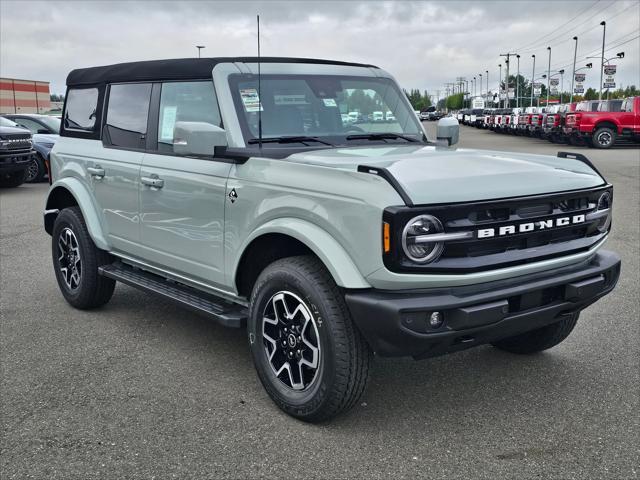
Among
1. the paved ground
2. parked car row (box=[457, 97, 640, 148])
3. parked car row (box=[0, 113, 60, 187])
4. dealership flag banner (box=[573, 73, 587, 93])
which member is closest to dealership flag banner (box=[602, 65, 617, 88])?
dealership flag banner (box=[573, 73, 587, 93])

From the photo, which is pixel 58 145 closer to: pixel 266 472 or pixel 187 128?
pixel 187 128

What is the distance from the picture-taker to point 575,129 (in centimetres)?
2684

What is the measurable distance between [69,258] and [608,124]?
2465 centimetres

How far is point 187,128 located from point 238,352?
5.48 feet

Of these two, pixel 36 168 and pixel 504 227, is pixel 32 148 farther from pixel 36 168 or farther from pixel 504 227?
pixel 504 227

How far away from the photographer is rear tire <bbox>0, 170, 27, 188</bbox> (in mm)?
15422

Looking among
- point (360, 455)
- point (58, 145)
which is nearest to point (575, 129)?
point (58, 145)

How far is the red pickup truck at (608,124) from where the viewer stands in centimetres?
2608

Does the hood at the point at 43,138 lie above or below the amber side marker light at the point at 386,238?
below

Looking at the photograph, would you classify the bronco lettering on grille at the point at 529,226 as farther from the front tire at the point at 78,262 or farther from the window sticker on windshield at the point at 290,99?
the front tire at the point at 78,262

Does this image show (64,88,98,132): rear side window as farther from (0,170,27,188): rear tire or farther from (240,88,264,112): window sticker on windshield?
(0,170,27,188): rear tire

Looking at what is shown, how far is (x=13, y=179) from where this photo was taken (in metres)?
15.6

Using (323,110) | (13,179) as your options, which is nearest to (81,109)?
(323,110)

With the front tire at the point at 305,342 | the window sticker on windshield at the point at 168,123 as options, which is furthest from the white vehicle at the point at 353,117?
the front tire at the point at 305,342
